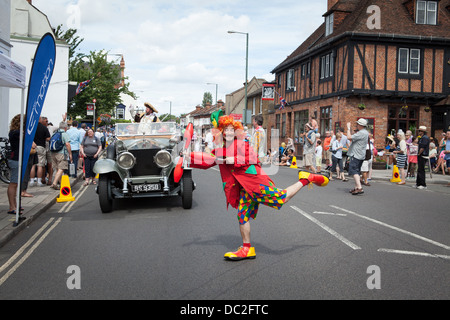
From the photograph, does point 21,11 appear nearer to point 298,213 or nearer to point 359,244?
point 298,213

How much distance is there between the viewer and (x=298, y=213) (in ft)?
27.3

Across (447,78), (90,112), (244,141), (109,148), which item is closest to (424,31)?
(447,78)

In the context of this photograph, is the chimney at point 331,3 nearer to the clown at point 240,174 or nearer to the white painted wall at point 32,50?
the white painted wall at point 32,50

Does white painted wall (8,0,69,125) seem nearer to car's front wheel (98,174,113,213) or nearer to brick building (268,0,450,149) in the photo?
brick building (268,0,450,149)

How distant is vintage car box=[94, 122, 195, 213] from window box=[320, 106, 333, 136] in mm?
18829

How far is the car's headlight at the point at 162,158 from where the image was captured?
871 centimetres

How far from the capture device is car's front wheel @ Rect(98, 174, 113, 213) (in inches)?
328

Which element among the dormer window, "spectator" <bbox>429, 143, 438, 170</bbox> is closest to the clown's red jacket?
"spectator" <bbox>429, 143, 438, 170</bbox>

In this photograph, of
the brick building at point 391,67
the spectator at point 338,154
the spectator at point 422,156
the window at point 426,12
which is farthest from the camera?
the window at point 426,12

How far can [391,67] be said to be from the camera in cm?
2505

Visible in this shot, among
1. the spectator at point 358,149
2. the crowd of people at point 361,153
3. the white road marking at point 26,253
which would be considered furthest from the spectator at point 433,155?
the white road marking at point 26,253

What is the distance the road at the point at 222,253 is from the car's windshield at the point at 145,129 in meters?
2.00

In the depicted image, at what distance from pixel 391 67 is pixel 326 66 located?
416 cm
